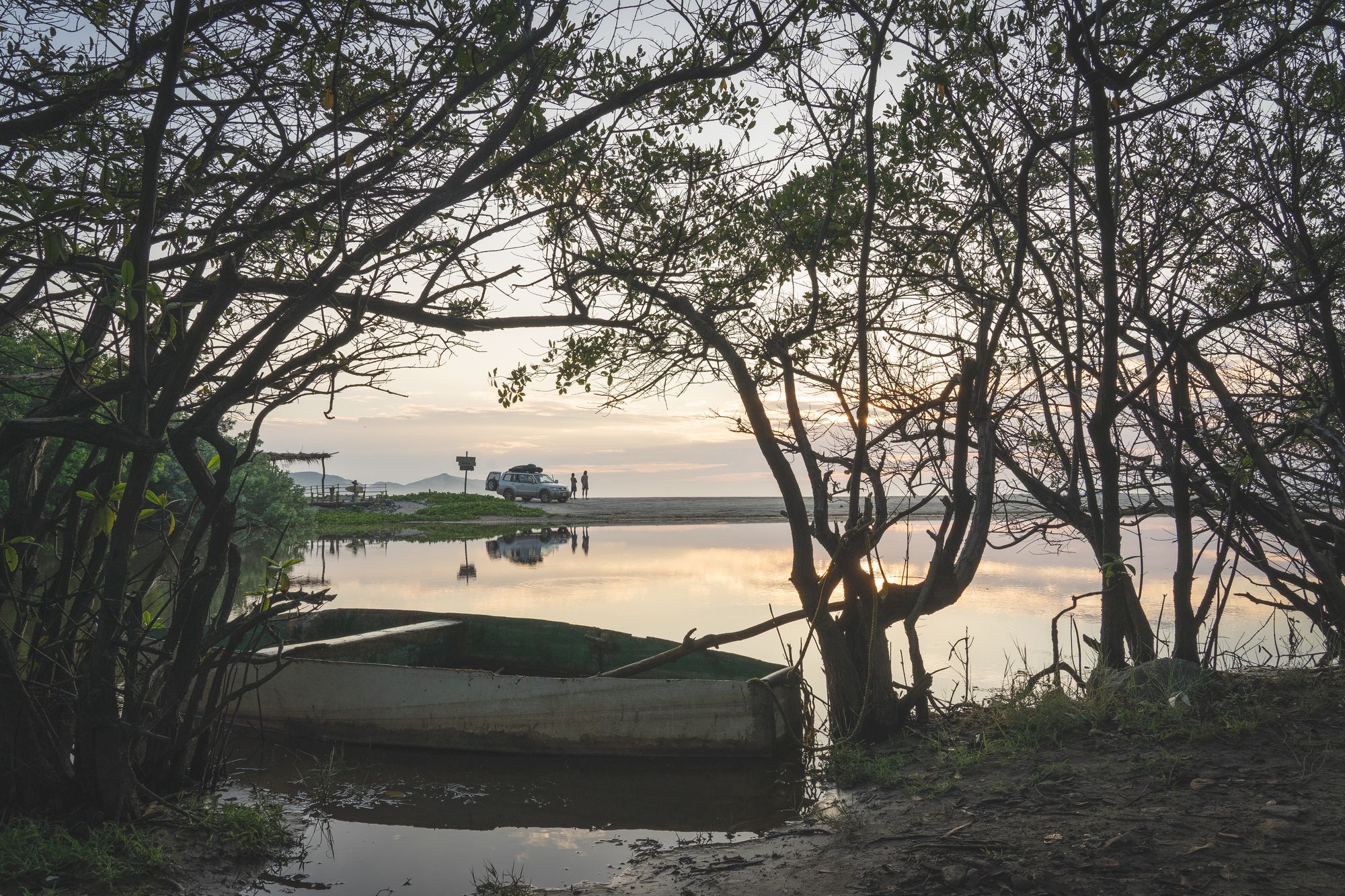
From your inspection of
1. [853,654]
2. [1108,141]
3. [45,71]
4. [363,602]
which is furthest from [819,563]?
[45,71]

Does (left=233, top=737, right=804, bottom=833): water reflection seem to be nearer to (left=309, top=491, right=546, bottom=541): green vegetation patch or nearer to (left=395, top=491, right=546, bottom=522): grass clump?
(left=309, top=491, right=546, bottom=541): green vegetation patch

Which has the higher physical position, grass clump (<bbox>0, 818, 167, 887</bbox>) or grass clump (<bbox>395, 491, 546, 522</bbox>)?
grass clump (<bbox>395, 491, 546, 522</bbox>)

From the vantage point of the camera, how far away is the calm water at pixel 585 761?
573 cm

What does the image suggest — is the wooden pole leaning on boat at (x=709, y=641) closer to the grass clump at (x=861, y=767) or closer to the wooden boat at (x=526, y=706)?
the wooden boat at (x=526, y=706)

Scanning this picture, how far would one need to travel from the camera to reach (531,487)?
53000 mm

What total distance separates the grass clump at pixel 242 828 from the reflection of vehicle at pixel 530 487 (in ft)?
156

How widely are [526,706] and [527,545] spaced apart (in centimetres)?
2318

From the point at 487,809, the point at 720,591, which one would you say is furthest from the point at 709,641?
the point at 720,591

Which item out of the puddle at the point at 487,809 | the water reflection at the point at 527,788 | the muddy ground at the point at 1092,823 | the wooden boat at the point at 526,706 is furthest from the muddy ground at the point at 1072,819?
the wooden boat at the point at 526,706

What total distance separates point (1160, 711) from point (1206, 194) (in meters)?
4.57

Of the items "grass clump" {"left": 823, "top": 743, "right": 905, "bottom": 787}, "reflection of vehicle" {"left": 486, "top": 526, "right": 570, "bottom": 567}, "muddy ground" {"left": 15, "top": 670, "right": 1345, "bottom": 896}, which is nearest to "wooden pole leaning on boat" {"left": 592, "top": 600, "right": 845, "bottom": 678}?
"grass clump" {"left": 823, "top": 743, "right": 905, "bottom": 787}

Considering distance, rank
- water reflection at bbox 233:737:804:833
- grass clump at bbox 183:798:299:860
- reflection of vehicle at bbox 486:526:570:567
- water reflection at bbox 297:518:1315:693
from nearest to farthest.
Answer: grass clump at bbox 183:798:299:860 → water reflection at bbox 233:737:804:833 → water reflection at bbox 297:518:1315:693 → reflection of vehicle at bbox 486:526:570:567

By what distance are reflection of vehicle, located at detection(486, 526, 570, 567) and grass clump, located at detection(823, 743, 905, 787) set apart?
58.8 feet

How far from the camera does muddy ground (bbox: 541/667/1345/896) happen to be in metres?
3.61
